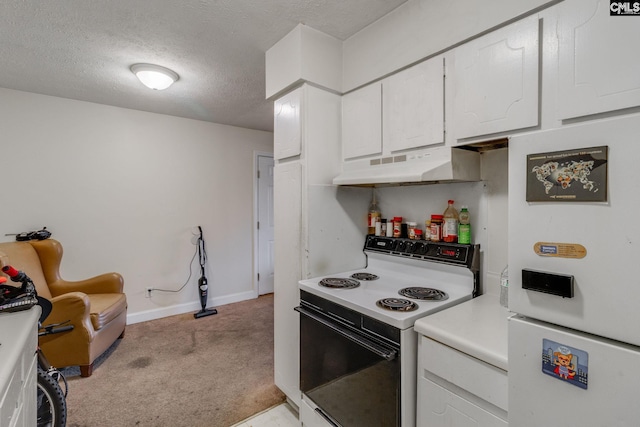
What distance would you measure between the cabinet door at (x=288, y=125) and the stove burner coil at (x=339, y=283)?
85cm

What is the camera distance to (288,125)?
2.04m

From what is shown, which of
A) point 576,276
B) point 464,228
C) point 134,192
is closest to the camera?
point 576,276

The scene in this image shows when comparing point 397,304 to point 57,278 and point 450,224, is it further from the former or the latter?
point 57,278

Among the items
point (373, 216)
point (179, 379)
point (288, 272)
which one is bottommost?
point (179, 379)

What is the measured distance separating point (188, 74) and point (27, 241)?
219 cm

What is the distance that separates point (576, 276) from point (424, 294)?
33.8 inches

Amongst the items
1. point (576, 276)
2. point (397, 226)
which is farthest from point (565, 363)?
point (397, 226)

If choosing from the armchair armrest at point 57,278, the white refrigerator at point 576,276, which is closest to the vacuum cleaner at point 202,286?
the armchair armrest at point 57,278

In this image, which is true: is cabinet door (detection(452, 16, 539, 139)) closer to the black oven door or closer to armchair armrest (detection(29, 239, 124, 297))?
the black oven door

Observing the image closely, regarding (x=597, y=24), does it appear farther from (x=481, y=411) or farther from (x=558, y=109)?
(x=481, y=411)

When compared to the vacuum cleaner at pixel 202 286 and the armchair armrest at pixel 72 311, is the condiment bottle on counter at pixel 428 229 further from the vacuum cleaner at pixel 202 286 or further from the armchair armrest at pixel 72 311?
the vacuum cleaner at pixel 202 286

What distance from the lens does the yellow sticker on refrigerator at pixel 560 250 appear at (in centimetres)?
81

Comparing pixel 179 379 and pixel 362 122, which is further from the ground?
pixel 362 122

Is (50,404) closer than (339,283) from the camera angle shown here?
Yes
